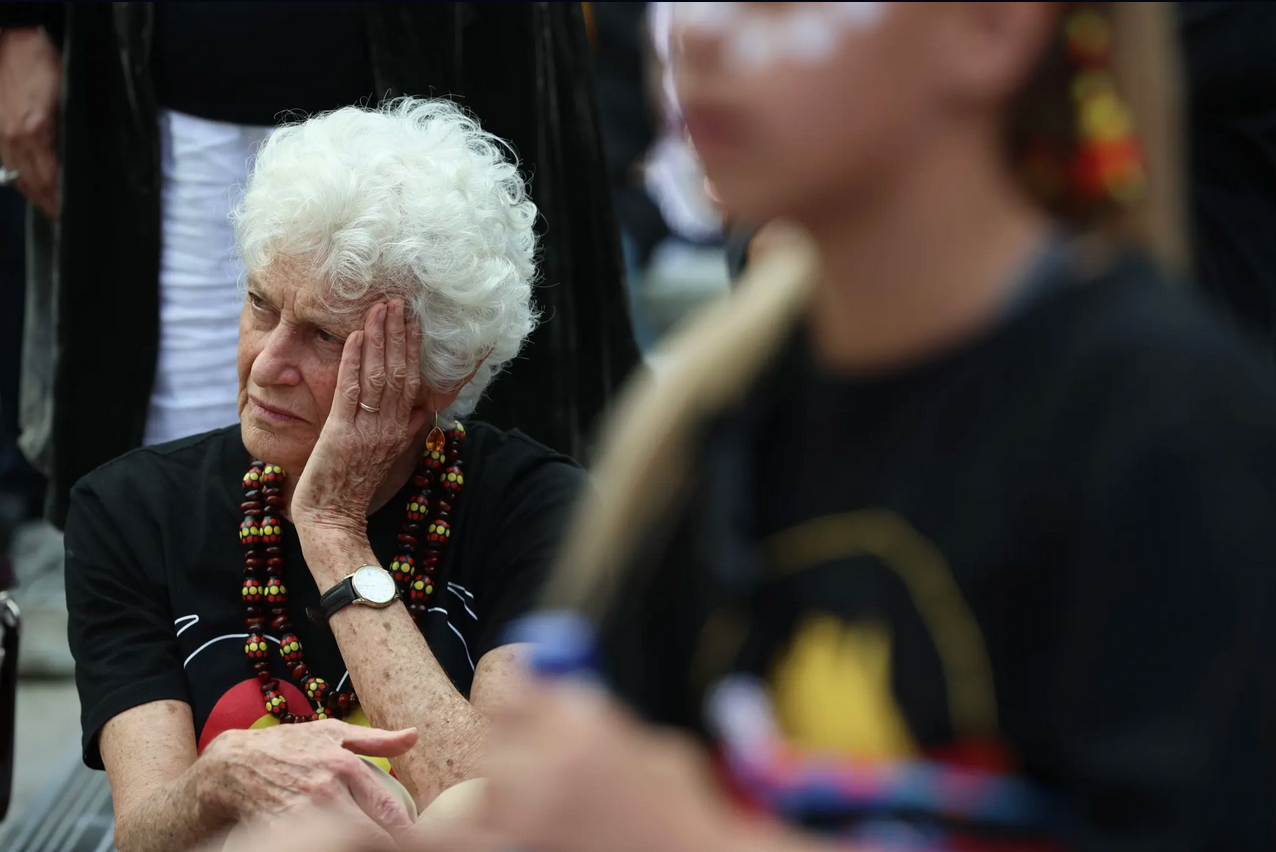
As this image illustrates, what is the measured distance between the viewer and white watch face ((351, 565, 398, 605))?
203 centimetres

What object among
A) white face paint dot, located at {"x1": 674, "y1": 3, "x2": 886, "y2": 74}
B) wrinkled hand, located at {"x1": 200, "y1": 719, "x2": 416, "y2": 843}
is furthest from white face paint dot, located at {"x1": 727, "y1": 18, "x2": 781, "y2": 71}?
wrinkled hand, located at {"x1": 200, "y1": 719, "x2": 416, "y2": 843}

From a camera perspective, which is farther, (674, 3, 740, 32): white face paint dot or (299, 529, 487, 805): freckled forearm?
(299, 529, 487, 805): freckled forearm

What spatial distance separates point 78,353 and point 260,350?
2.82 ft

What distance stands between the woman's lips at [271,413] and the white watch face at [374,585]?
0.83ft

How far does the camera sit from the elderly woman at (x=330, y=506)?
2062mm

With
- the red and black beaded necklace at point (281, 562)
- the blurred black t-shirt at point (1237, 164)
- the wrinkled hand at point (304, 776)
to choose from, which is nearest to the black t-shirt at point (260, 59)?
the red and black beaded necklace at point (281, 562)

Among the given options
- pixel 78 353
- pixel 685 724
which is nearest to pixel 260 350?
pixel 78 353

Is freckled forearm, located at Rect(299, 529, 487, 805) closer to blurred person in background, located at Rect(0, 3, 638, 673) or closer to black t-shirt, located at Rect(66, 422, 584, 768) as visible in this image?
black t-shirt, located at Rect(66, 422, 584, 768)

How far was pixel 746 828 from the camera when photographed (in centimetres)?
80

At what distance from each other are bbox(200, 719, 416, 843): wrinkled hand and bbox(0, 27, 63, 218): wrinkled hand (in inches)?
56.1

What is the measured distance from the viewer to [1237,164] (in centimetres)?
212

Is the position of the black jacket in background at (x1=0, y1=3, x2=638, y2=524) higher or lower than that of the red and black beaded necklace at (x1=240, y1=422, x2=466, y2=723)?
higher

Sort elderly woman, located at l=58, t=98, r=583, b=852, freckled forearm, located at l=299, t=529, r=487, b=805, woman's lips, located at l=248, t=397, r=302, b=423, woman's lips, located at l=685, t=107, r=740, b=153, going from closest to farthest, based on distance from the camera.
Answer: woman's lips, located at l=685, t=107, r=740, b=153 → freckled forearm, located at l=299, t=529, r=487, b=805 → elderly woman, located at l=58, t=98, r=583, b=852 → woman's lips, located at l=248, t=397, r=302, b=423

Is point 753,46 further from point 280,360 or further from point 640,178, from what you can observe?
point 640,178
